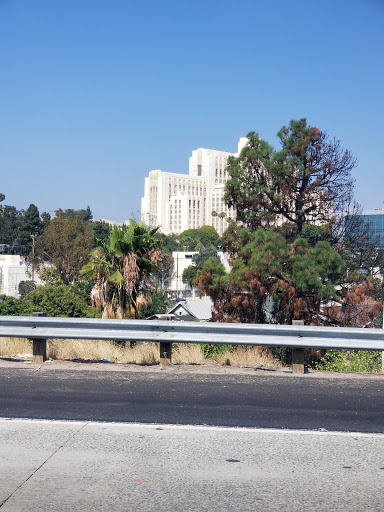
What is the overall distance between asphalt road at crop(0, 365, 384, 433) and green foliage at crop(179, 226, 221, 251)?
13386cm

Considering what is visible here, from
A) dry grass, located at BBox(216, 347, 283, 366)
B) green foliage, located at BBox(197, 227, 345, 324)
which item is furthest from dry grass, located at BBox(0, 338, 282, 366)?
green foliage, located at BBox(197, 227, 345, 324)

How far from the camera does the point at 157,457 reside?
546 cm

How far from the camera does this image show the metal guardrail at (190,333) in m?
8.86

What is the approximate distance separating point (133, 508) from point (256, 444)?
1.79 m

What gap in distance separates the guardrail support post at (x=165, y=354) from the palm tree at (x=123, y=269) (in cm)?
905

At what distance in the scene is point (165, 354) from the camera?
974 cm

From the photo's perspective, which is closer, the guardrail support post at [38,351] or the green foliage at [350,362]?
the guardrail support post at [38,351]

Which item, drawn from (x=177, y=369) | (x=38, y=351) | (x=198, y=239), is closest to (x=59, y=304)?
(x=38, y=351)

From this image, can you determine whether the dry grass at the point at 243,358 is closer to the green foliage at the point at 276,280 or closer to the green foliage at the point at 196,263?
the green foliage at the point at 276,280

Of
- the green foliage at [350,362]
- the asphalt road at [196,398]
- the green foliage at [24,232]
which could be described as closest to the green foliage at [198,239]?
the green foliage at [24,232]

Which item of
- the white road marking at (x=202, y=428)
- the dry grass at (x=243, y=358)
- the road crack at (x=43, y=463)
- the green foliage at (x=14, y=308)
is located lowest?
the green foliage at (x=14, y=308)

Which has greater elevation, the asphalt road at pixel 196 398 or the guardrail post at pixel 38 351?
the guardrail post at pixel 38 351

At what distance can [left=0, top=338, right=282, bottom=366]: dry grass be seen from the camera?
1022cm

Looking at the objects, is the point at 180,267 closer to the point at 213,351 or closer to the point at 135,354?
the point at 213,351
